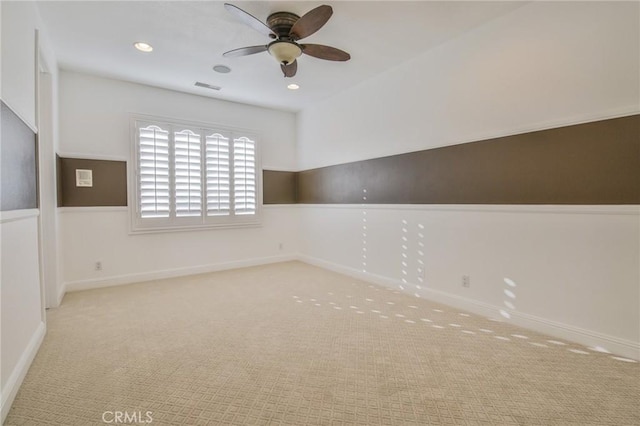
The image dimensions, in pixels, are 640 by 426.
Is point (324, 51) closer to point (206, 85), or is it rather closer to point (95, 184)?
point (206, 85)

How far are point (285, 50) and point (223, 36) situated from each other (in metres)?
0.73

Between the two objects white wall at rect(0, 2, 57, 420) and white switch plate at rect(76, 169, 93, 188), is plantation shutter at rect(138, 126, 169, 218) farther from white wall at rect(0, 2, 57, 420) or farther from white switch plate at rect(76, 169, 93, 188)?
white wall at rect(0, 2, 57, 420)

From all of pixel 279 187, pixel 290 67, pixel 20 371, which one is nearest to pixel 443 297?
pixel 290 67

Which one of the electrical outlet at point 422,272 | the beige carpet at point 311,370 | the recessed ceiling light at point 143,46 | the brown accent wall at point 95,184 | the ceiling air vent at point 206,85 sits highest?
the ceiling air vent at point 206,85

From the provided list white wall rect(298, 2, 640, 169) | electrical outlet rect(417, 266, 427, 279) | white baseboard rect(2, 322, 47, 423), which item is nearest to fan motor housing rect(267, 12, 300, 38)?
white wall rect(298, 2, 640, 169)

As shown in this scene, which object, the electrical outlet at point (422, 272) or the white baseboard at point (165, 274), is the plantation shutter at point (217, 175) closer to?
the white baseboard at point (165, 274)

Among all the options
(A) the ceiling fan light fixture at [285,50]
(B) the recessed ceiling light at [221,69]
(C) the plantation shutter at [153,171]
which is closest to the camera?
(A) the ceiling fan light fixture at [285,50]

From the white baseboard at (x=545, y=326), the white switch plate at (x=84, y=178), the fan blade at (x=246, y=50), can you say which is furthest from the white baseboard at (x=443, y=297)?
the fan blade at (x=246, y=50)

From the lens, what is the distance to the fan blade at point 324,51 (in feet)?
8.87

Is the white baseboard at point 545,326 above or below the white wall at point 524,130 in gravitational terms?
below

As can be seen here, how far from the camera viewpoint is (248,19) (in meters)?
2.33

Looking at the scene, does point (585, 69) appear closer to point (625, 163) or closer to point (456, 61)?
point (625, 163)

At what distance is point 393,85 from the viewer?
146 inches

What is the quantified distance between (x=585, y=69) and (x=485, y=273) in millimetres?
1825
